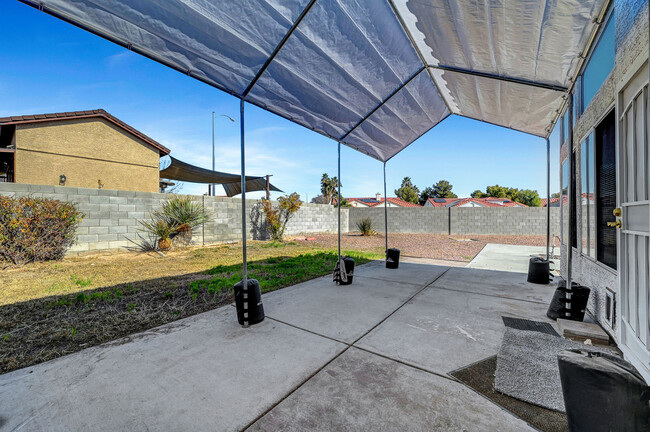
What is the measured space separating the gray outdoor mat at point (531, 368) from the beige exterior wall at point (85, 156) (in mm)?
11938

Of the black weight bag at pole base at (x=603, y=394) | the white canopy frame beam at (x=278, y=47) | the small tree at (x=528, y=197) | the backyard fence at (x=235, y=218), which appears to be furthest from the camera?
the small tree at (x=528, y=197)

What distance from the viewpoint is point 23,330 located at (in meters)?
2.29

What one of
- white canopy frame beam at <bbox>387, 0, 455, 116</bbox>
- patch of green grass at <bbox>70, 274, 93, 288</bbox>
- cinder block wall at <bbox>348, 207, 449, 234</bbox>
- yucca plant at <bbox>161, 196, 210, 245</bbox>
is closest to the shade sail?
yucca plant at <bbox>161, 196, 210, 245</bbox>

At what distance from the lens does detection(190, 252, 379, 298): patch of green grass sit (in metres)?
3.74

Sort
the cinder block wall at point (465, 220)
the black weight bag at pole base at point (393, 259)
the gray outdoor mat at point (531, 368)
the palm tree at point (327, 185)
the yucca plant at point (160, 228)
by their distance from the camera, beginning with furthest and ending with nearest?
the palm tree at point (327, 185)
the cinder block wall at point (465, 220)
the yucca plant at point (160, 228)
the black weight bag at pole base at point (393, 259)
the gray outdoor mat at point (531, 368)

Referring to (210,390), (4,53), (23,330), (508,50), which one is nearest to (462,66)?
(508,50)

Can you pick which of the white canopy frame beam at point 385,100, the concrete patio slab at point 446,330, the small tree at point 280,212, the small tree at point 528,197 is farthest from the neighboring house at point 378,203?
the concrete patio slab at point 446,330

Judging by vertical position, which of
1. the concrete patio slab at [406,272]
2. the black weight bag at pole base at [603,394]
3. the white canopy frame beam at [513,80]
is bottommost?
the concrete patio slab at [406,272]

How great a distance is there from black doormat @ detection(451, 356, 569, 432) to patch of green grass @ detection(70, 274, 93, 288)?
4644mm

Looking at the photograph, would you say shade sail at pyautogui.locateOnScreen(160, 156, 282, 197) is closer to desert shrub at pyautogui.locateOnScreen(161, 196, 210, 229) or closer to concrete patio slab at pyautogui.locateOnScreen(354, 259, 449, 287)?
desert shrub at pyautogui.locateOnScreen(161, 196, 210, 229)

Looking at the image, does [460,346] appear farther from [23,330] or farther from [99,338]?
[23,330]

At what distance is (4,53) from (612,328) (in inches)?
377

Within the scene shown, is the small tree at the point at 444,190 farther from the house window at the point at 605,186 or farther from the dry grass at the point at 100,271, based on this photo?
the house window at the point at 605,186

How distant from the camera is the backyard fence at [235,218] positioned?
566 centimetres
